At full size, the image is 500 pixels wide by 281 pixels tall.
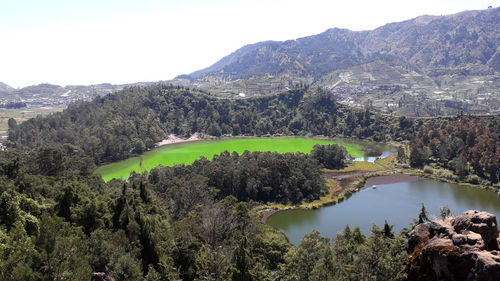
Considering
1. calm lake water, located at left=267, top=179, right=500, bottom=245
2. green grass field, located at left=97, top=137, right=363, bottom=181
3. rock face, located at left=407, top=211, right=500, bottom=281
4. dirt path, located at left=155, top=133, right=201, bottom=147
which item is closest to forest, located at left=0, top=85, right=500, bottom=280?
rock face, located at left=407, top=211, right=500, bottom=281

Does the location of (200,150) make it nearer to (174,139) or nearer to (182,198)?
(174,139)

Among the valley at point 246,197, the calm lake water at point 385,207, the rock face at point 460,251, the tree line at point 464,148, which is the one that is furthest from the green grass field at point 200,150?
the rock face at point 460,251

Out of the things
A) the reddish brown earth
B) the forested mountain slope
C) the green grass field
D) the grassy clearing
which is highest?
the forested mountain slope

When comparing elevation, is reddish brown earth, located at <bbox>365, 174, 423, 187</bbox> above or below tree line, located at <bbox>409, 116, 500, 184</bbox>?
below

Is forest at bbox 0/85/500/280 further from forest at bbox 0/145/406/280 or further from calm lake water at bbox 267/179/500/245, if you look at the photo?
calm lake water at bbox 267/179/500/245

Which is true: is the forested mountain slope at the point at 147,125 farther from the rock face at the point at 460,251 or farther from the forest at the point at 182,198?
the rock face at the point at 460,251
